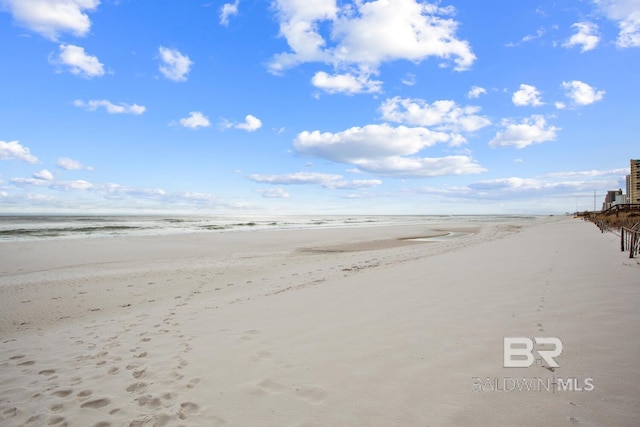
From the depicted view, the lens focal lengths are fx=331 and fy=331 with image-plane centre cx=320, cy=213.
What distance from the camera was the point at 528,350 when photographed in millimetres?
4555

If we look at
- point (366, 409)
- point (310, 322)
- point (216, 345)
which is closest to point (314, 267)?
point (310, 322)

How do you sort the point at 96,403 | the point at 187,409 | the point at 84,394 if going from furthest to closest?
the point at 84,394 < the point at 96,403 < the point at 187,409

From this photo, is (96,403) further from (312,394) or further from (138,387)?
(312,394)

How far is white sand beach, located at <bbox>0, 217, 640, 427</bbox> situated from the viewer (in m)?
3.50

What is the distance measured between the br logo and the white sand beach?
0.15 metres

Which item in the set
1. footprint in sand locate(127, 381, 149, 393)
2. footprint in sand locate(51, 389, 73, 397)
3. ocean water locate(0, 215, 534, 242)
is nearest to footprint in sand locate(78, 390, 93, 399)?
footprint in sand locate(51, 389, 73, 397)

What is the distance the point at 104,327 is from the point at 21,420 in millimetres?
3943

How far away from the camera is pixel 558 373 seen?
12.7 ft

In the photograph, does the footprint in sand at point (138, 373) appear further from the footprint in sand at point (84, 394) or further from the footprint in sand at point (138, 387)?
the footprint in sand at point (84, 394)

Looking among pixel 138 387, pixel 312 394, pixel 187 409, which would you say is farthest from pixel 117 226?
pixel 312 394

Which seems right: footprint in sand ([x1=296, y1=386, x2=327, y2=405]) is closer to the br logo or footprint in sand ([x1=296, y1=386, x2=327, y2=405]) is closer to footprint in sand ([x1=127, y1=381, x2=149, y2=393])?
footprint in sand ([x1=127, y1=381, x2=149, y2=393])

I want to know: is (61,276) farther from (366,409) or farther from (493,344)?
(493,344)

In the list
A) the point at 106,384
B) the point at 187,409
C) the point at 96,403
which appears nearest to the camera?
the point at 187,409

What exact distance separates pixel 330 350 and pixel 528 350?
2765 millimetres
